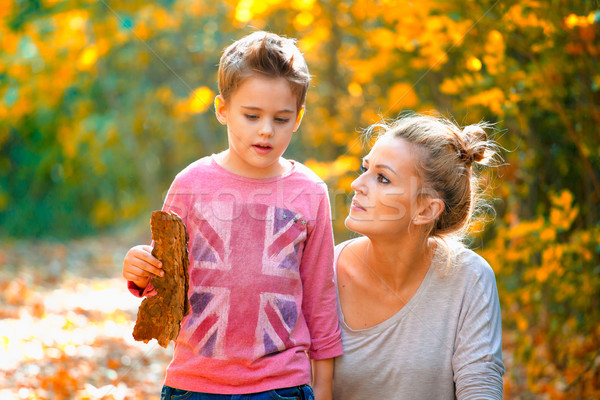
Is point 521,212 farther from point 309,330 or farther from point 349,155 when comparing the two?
point 309,330

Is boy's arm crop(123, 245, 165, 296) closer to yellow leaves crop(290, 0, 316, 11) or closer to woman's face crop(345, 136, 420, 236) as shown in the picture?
woman's face crop(345, 136, 420, 236)

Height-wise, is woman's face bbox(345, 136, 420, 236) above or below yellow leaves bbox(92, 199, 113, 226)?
below

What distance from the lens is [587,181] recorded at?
352cm

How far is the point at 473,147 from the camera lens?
2164 mm

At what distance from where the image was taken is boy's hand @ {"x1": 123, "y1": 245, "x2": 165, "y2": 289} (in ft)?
5.89

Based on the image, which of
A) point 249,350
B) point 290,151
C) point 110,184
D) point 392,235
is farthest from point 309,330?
point 110,184

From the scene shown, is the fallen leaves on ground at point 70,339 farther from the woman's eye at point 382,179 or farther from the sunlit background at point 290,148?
the woman's eye at point 382,179

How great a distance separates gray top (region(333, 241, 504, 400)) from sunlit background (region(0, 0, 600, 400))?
86 cm

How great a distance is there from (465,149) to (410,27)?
1.24 m

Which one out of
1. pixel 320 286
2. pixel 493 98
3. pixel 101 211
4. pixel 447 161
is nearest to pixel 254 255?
pixel 320 286

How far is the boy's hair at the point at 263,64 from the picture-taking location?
1.96 meters

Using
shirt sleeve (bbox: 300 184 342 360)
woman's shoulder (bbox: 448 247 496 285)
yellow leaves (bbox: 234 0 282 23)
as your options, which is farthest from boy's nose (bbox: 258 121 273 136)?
yellow leaves (bbox: 234 0 282 23)

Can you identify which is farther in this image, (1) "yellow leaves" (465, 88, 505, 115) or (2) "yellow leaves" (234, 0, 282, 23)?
(2) "yellow leaves" (234, 0, 282, 23)

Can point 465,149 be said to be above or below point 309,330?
above
